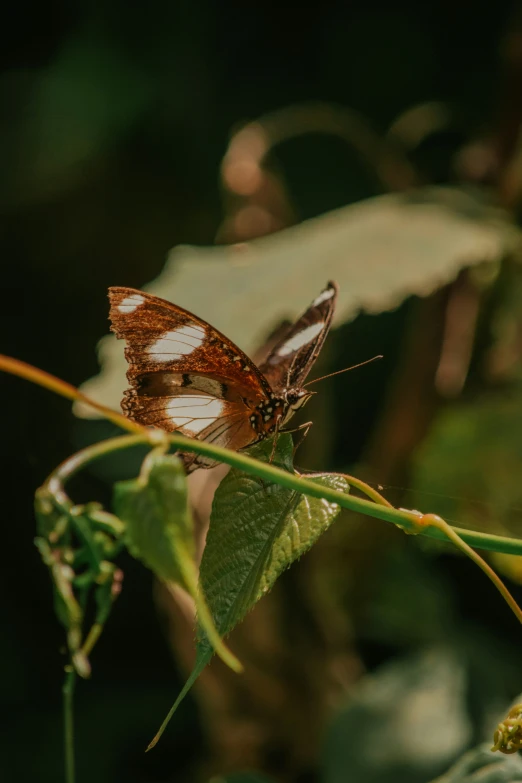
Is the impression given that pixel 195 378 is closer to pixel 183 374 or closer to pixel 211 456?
pixel 183 374

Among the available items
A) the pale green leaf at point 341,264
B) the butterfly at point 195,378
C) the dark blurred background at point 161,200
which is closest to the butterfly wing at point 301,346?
the butterfly at point 195,378

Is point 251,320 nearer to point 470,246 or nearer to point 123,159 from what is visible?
point 470,246

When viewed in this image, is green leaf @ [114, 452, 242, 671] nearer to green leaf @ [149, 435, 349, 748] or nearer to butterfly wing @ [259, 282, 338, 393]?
green leaf @ [149, 435, 349, 748]

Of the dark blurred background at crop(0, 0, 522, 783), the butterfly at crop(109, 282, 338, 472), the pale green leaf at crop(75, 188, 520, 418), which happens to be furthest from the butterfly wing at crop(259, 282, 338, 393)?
the dark blurred background at crop(0, 0, 522, 783)

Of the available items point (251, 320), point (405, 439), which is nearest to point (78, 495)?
point (405, 439)

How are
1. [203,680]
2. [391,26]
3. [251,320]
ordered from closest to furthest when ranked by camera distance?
1. [251,320]
2. [203,680]
3. [391,26]

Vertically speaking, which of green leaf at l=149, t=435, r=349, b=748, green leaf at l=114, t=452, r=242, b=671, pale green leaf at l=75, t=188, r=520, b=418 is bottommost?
green leaf at l=149, t=435, r=349, b=748
